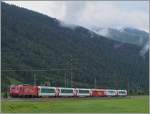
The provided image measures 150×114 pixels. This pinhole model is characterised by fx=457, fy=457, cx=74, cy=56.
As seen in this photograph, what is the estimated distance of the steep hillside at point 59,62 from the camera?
132125 millimetres

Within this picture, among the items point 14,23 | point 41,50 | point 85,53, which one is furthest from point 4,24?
point 85,53

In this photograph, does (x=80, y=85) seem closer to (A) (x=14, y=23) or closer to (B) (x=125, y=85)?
(B) (x=125, y=85)

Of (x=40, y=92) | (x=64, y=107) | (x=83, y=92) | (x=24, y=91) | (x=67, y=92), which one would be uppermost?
(x=24, y=91)

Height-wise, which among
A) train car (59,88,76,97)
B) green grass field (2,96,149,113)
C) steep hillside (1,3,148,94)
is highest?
steep hillside (1,3,148,94)

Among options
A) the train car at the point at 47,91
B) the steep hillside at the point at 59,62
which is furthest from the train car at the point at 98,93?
the steep hillside at the point at 59,62

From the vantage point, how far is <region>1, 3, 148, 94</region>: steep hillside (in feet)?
433

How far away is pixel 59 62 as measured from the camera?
497ft

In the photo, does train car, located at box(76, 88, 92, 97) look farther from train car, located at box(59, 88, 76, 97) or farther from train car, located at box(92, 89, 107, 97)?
train car, located at box(59, 88, 76, 97)

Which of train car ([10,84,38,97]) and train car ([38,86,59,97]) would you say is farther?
→ train car ([38,86,59,97])

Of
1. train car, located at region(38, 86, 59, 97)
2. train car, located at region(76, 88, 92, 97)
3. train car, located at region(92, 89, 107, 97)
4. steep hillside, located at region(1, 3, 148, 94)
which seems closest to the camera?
train car, located at region(38, 86, 59, 97)


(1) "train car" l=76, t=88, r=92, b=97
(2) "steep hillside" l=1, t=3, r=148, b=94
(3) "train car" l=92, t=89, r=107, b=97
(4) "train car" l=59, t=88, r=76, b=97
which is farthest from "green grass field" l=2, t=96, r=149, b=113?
(2) "steep hillside" l=1, t=3, r=148, b=94

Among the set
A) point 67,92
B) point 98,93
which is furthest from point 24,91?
point 98,93

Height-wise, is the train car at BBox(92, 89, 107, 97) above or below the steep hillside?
below

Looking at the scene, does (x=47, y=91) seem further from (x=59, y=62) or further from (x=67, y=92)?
(x=59, y=62)
